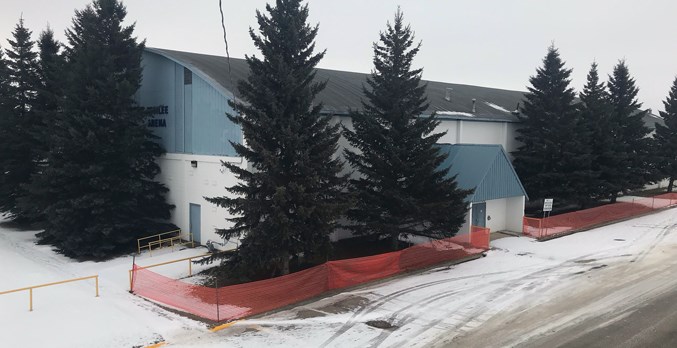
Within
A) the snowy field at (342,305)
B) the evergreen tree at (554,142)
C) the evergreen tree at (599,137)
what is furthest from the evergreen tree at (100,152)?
the evergreen tree at (599,137)

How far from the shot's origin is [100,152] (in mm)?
23203

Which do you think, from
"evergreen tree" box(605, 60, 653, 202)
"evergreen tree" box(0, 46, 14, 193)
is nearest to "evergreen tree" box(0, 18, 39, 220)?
"evergreen tree" box(0, 46, 14, 193)

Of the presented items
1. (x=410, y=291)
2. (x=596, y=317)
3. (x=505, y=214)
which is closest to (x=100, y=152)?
(x=410, y=291)

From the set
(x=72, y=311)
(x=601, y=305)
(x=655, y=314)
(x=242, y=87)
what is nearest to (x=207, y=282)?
(x=72, y=311)

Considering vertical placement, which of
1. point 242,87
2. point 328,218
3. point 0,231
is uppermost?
point 242,87

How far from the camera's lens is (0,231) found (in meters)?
29.2

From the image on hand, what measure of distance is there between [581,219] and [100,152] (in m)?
26.3

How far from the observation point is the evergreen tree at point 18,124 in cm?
2966

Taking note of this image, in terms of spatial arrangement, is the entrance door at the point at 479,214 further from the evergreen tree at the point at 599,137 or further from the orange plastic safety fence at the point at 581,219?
the evergreen tree at the point at 599,137

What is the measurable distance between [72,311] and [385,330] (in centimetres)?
942

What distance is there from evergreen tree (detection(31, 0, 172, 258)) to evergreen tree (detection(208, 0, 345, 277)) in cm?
906

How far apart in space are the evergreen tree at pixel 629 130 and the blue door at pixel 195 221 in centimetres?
2844

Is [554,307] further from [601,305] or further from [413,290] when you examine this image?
[413,290]

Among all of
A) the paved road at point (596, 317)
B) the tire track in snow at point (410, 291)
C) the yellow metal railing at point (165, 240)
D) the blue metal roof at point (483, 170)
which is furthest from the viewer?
the yellow metal railing at point (165, 240)
